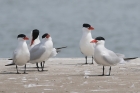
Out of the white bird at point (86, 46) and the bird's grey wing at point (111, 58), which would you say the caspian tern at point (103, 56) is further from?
the white bird at point (86, 46)

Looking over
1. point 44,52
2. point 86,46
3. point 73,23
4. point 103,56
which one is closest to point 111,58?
point 103,56

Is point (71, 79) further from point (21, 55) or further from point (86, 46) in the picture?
point (86, 46)

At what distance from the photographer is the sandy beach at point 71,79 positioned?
10047 mm

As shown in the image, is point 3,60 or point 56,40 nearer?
point 3,60

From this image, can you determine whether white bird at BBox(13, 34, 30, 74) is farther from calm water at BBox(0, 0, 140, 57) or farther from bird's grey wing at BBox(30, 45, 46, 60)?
calm water at BBox(0, 0, 140, 57)


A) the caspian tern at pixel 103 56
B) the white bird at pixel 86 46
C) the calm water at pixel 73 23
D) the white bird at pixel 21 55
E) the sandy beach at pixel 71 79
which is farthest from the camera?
the calm water at pixel 73 23

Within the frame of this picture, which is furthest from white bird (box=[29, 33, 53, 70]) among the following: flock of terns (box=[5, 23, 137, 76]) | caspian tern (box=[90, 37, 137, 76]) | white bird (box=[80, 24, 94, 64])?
white bird (box=[80, 24, 94, 64])

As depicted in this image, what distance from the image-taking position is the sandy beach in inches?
396

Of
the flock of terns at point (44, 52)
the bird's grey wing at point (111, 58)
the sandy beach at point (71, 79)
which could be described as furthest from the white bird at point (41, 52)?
the bird's grey wing at point (111, 58)

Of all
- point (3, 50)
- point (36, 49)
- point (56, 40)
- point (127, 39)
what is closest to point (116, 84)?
point (36, 49)

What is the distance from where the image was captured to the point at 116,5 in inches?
1783

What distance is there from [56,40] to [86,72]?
19080 mm

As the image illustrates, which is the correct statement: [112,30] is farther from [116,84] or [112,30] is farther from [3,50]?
[116,84]

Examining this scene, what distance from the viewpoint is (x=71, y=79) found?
436 inches
